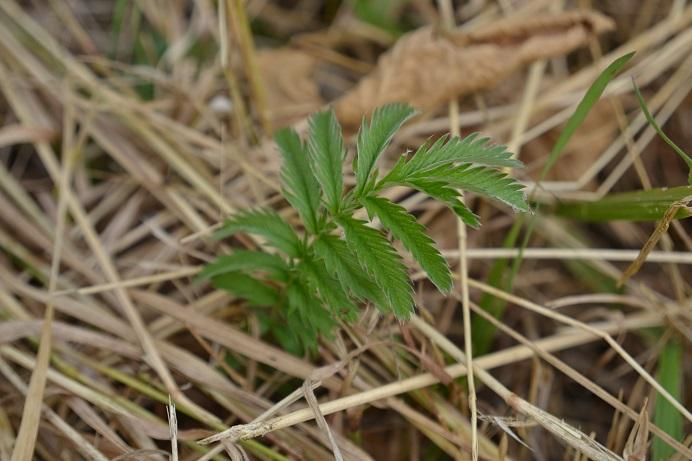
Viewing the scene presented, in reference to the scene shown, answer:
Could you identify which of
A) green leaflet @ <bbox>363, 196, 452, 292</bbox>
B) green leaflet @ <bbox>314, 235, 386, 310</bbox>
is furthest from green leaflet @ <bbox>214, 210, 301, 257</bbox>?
green leaflet @ <bbox>363, 196, 452, 292</bbox>

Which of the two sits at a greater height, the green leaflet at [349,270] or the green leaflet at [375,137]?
the green leaflet at [375,137]

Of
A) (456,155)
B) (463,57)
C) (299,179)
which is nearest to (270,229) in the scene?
(299,179)

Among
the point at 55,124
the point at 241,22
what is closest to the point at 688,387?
the point at 241,22

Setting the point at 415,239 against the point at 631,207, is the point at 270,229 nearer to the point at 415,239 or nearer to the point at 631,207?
the point at 415,239

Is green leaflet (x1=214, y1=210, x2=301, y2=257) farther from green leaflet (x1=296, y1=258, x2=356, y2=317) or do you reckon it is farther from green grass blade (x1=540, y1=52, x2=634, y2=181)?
green grass blade (x1=540, y1=52, x2=634, y2=181)

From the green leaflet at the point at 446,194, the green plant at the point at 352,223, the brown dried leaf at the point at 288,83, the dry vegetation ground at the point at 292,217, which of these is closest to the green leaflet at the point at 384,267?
the green plant at the point at 352,223

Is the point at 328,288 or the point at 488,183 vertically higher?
the point at 488,183

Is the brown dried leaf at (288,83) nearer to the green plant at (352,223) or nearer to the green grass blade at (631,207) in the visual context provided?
the green plant at (352,223)
